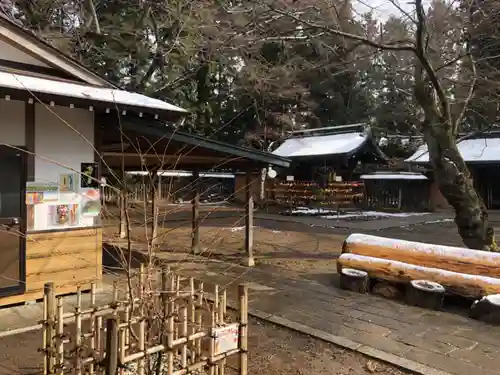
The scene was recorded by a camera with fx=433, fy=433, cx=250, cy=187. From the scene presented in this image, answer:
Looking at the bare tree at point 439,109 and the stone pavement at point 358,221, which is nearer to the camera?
the bare tree at point 439,109

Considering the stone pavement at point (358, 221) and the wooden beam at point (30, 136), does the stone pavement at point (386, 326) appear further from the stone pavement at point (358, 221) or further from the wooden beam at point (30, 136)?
the stone pavement at point (358, 221)

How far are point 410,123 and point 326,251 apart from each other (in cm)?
2109

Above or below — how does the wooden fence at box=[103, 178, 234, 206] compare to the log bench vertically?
above

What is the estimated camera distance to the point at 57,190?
227 inches

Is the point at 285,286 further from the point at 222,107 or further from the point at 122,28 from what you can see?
the point at 222,107

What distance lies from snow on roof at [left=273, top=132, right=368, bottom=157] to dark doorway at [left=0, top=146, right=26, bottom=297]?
18.0 m

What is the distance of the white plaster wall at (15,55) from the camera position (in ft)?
18.8

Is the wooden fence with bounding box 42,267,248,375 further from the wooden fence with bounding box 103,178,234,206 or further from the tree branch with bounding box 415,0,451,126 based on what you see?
the tree branch with bounding box 415,0,451,126

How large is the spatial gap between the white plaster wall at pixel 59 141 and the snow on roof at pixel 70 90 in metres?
0.33

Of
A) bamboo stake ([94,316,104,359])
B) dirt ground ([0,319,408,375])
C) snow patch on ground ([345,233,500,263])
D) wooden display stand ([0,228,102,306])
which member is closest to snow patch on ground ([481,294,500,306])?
snow patch on ground ([345,233,500,263])

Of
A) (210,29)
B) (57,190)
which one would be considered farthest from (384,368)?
(210,29)

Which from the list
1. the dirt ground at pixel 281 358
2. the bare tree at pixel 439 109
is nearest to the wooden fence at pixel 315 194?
the bare tree at pixel 439 109

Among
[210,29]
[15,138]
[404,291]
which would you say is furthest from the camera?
[210,29]

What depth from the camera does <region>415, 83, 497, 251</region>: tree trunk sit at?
773cm
